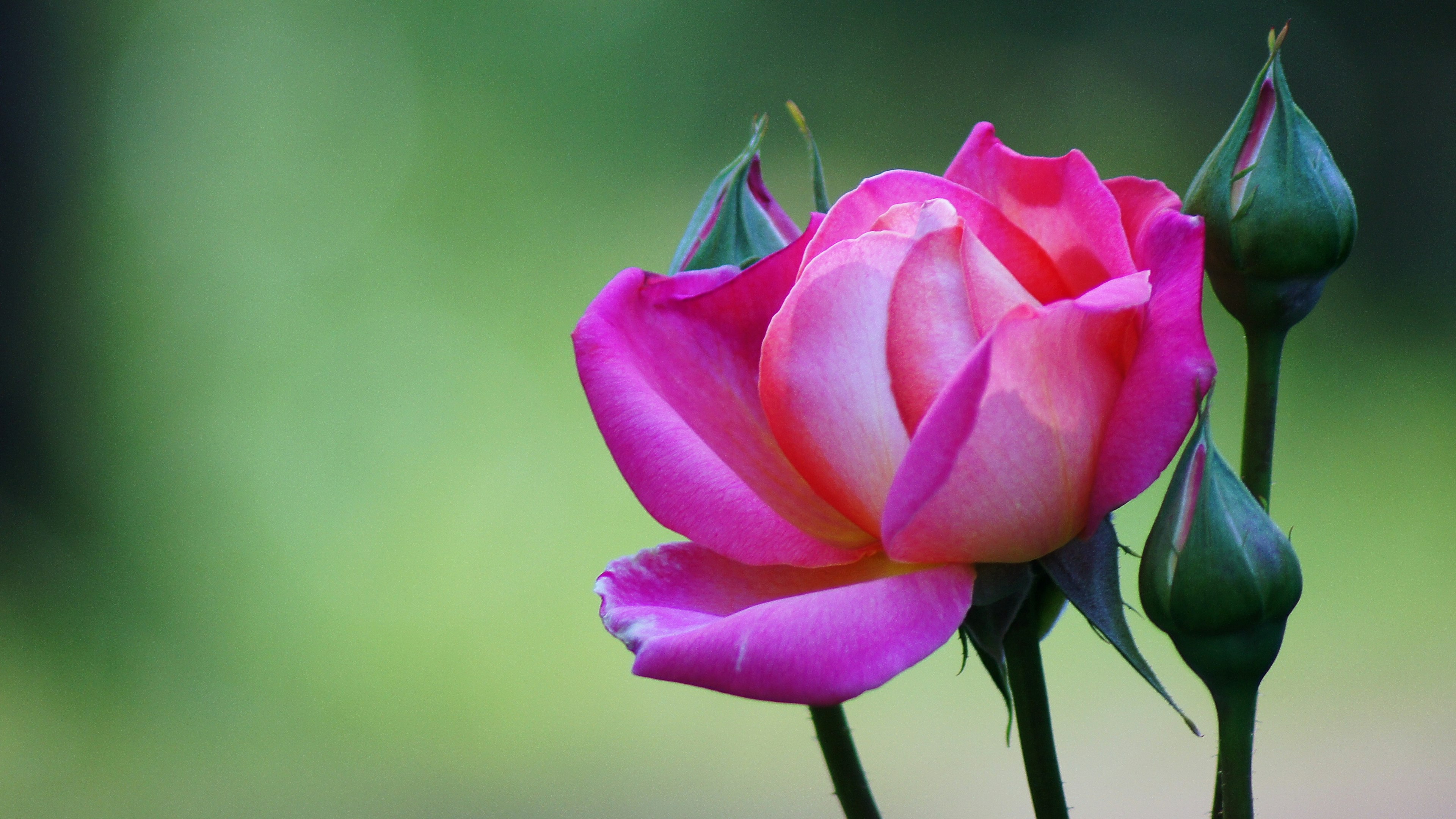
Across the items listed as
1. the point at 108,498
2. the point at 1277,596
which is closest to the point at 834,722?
the point at 1277,596

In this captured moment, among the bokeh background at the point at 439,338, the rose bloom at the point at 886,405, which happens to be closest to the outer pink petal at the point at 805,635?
the rose bloom at the point at 886,405

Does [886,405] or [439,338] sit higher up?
[439,338]

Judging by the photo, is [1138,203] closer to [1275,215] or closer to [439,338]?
[1275,215]

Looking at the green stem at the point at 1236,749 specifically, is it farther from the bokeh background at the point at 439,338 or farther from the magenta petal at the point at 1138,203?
the bokeh background at the point at 439,338

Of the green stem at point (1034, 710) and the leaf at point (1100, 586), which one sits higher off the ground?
the leaf at point (1100, 586)

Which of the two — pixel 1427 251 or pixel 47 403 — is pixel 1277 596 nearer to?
pixel 1427 251

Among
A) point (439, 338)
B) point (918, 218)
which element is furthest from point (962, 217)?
point (439, 338)

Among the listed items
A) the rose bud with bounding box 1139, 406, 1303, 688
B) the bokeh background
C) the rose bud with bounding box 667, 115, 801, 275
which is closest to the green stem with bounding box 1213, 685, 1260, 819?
the rose bud with bounding box 1139, 406, 1303, 688
